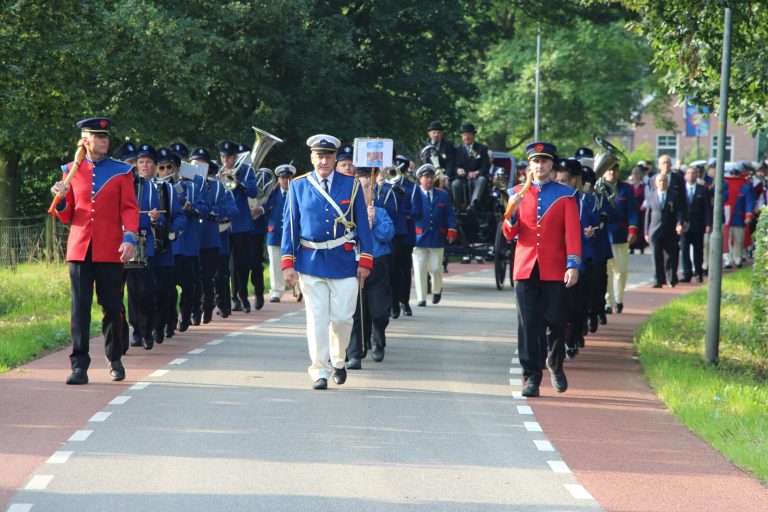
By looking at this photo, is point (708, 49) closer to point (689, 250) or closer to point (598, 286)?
point (598, 286)

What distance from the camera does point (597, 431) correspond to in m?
10.2

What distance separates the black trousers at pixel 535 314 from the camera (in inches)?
464

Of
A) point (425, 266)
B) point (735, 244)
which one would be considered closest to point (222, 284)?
point (425, 266)

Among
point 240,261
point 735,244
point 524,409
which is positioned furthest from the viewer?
point 735,244

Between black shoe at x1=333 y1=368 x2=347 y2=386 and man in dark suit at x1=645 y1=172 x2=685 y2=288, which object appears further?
man in dark suit at x1=645 y1=172 x2=685 y2=288

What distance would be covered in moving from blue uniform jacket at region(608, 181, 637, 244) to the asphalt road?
557 cm

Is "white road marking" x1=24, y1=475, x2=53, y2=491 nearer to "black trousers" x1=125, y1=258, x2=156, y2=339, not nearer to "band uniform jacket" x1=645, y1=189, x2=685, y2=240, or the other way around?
"black trousers" x1=125, y1=258, x2=156, y2=339

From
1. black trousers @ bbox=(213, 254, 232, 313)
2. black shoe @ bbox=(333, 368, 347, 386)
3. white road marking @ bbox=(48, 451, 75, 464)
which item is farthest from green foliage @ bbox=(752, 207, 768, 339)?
white road marking @ bbox=(48, 451, 75, 464)

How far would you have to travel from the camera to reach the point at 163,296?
15.0m

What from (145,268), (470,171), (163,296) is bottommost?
(163,296)

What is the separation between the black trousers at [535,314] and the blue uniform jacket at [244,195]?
7350 mm

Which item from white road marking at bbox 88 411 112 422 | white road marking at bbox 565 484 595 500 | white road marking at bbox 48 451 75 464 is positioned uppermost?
white road marking at bbox 48 451 75 464

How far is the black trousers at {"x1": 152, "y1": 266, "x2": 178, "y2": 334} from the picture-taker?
14.9m

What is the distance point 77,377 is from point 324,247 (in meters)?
2.42
